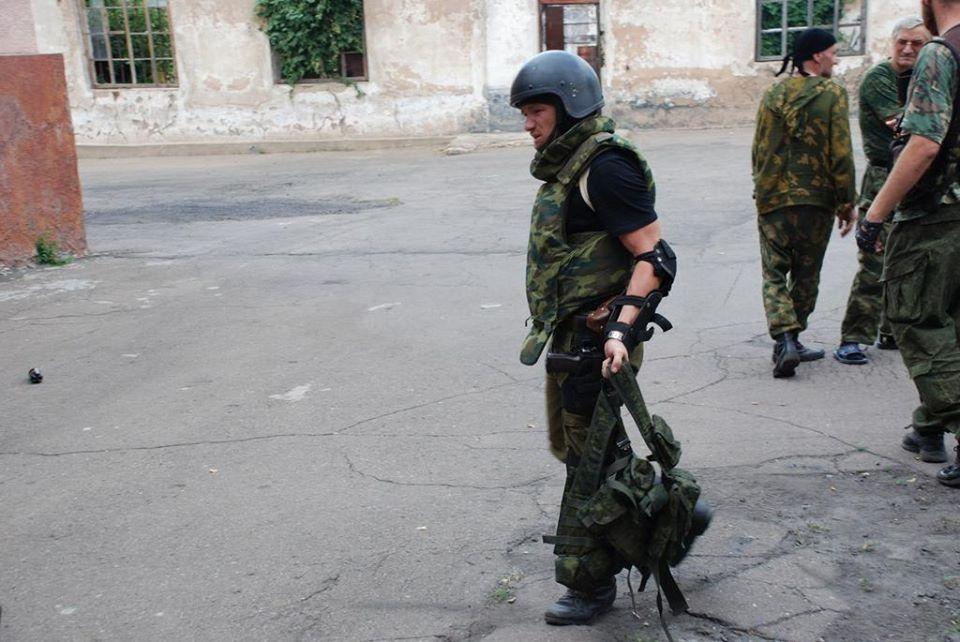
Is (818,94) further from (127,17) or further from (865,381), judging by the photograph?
(127,17)

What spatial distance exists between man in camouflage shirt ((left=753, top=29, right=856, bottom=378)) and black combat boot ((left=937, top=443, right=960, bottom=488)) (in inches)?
60.6

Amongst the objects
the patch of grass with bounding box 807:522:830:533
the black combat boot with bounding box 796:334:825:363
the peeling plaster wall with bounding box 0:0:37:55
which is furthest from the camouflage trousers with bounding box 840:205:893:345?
the peeling plaster wall with bounding box 0:0:37:55

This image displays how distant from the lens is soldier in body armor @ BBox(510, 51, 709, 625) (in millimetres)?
3236

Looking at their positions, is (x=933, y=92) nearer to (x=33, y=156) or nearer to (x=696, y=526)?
(x=696, y=526)

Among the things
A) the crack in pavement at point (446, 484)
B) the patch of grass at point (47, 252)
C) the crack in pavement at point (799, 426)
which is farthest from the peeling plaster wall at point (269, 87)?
the crack in pavement at point (446, 484)

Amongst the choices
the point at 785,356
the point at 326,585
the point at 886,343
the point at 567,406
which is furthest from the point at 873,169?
the point at 326,585

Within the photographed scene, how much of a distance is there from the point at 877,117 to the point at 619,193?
11.4 ft

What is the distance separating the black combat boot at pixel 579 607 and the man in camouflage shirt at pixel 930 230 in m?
1.67

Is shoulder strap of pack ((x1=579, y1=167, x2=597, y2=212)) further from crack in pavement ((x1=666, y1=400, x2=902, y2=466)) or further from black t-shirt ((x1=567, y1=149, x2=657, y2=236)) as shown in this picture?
crack in pavement ((x1=666, y1=400, x2=902, y2=466))

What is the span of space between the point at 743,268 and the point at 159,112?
16.2 metres

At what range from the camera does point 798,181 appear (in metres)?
5.87

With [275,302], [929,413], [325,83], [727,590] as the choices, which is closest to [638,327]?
[727,590]

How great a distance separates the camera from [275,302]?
8.08 meters

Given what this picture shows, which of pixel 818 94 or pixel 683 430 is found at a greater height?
pixel 818 94
